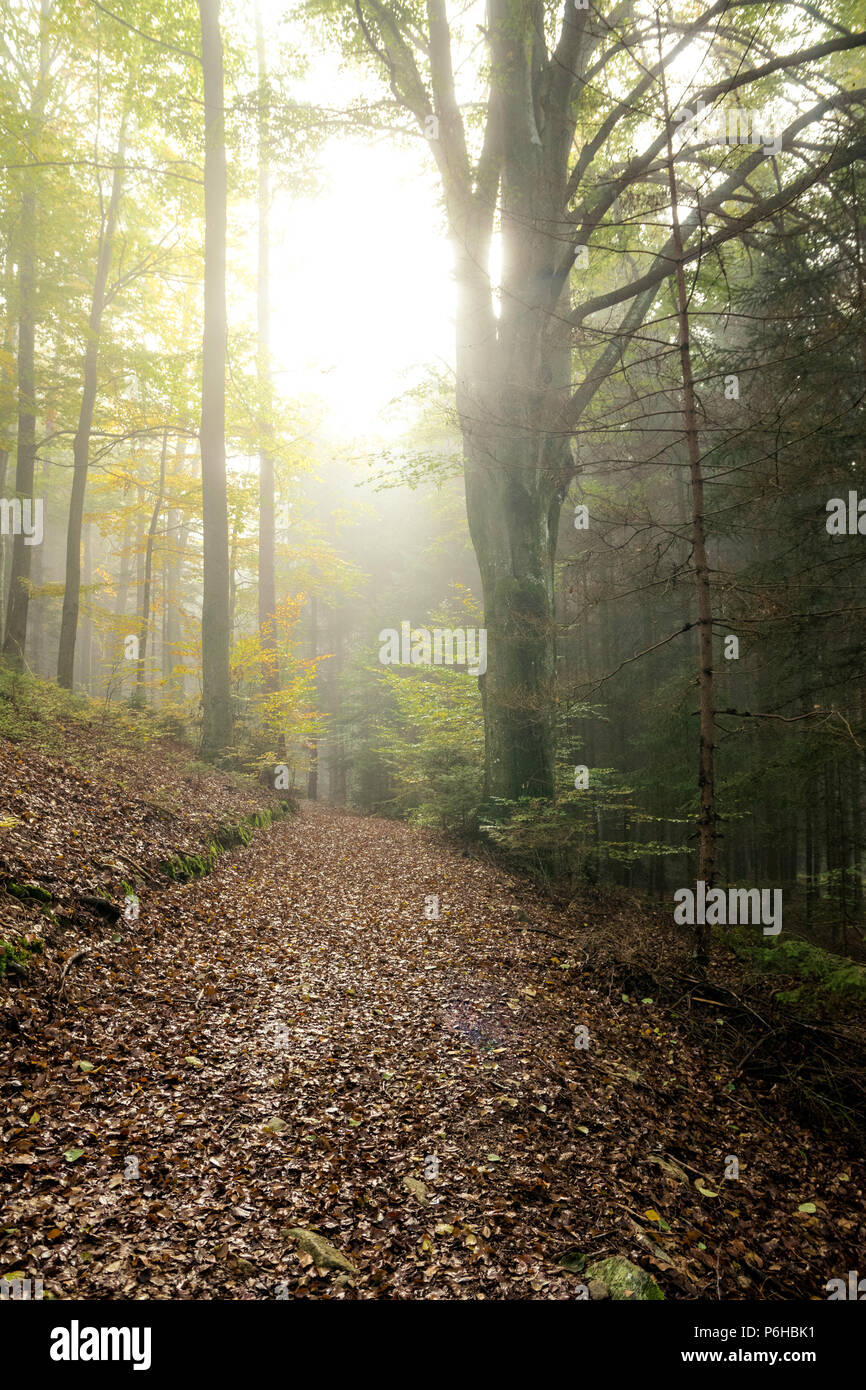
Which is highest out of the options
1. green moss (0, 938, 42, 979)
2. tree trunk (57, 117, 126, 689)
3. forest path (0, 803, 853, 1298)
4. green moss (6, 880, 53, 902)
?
tree trunk (57, 117, 126, 689)

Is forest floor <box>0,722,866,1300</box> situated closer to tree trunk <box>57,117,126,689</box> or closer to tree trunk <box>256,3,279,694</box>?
tree trunk <box>57,117,126,689</box>

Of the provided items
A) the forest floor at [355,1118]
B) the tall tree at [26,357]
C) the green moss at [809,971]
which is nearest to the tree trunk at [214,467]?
the tall tree at [26,357]

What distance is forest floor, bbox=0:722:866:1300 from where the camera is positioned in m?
2.83

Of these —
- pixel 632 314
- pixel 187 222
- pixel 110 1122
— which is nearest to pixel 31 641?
pixel 187 222

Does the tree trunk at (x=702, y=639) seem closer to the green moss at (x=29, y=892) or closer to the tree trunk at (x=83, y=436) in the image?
the green moss at (x=29, y=892)

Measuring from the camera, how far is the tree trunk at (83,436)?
13633 mm

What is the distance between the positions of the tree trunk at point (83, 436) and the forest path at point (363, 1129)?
9746 millimetres

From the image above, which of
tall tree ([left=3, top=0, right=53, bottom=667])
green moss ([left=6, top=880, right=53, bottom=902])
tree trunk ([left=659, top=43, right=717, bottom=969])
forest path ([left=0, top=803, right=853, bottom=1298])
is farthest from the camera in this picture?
tall tree ([left=3, top=0, right=53, bottom=667])

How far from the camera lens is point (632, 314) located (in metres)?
9.98

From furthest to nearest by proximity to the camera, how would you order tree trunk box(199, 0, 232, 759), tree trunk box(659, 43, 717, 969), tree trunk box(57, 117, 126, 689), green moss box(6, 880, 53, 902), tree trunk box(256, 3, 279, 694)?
tree trunk box(256, 3, 279, 694)
tree trunk box(57, 117, 126, 689)
tree trunk box(199, 0, 232, 759)
tree trunk box(659, 43, 717, 969)
green moss box(6, 880, 53, 902)

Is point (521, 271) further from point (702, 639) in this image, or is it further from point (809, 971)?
point (809, 971)

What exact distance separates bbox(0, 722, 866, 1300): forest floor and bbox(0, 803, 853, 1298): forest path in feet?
0.05

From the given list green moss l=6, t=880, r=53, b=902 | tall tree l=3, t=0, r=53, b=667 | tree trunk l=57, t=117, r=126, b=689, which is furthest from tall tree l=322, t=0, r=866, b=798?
tall tree l=3, t=0, r=53, b=667
